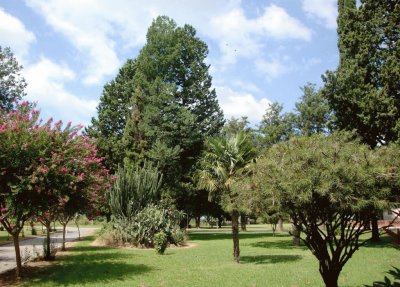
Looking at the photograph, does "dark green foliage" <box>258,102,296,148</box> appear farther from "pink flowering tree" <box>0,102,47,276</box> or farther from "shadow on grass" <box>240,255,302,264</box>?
"pink flowering tree" <box>0,102,47,276</box>

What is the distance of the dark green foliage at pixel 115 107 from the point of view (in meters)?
41.7

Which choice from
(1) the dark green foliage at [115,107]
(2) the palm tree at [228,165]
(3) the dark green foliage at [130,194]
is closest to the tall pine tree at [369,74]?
(2) the palm tree at [228,165]

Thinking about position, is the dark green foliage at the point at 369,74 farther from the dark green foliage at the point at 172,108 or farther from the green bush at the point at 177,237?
the dark green foliage at the point at 172,108

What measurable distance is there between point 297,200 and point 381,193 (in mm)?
1809

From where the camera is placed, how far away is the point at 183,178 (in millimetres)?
35594

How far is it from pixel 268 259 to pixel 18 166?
37.8ft

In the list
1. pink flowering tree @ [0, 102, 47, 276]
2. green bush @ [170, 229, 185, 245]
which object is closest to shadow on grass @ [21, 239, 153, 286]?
pink flowering tree @ [0, 102, 47, 276]

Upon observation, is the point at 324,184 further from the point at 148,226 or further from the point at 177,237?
the point at 177,237

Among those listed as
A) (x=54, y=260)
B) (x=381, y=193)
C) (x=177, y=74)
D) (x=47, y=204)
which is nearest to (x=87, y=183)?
(x=47, y=204)

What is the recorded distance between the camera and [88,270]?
14.5m

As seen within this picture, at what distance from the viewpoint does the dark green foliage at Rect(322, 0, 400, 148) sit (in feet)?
70.6

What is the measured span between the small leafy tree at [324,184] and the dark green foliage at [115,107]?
32.0 m

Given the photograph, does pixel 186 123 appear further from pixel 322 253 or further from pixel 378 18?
pixel 322 253

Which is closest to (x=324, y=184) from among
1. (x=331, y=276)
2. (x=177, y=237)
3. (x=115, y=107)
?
(x=331, y=276)
